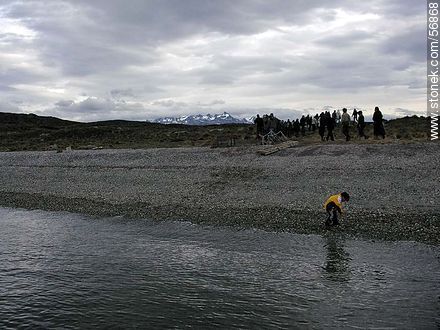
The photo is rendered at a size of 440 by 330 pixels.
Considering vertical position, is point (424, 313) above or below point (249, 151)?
below

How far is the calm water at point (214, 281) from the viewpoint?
10.3 metres

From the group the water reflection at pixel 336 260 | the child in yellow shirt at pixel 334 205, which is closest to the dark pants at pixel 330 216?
the child in yellow shirt at pixel 334 205

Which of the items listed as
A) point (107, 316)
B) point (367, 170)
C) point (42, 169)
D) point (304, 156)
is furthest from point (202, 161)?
point (107, 316)

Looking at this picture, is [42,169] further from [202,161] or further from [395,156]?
[395,156]

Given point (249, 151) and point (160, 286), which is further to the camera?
point (249, 151)

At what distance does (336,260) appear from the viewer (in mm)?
14133

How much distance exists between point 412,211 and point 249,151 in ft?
53.2

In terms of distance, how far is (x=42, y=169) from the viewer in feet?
125

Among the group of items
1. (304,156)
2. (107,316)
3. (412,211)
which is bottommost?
(107,316)

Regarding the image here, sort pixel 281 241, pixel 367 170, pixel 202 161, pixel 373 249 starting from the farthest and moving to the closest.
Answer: pixel 202 161 → pixel 367 170 → pixel 281 241 → pixel 373 249

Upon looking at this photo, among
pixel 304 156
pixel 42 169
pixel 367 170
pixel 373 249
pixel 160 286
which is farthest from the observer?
pixel 42 169

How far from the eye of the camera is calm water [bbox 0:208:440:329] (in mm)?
10281

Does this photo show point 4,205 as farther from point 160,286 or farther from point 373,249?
point 373,249

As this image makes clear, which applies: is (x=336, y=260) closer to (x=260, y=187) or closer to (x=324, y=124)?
(x=260, y=187)
